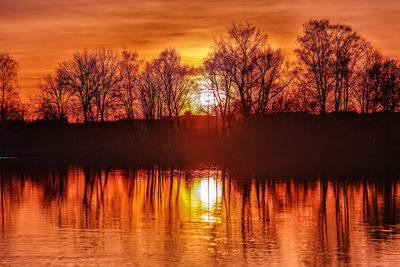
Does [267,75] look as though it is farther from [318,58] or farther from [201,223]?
[201,223]

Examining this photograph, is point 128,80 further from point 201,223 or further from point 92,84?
point 201,223

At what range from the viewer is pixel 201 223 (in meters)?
19.7

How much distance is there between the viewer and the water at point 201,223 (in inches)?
569

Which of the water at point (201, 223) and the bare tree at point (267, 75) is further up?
the bare tree at point (267, 75)

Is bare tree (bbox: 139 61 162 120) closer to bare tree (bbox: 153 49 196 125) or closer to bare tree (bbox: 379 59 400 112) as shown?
bare tree (bbox: 153 49 196 125)

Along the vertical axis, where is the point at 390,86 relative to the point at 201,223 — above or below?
above

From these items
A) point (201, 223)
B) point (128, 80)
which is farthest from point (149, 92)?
point (201, 223)

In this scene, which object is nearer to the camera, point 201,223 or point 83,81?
point 201,223

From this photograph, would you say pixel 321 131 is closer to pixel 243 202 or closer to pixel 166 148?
pixel 166 148

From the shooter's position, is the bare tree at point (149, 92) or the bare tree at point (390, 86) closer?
the bare tree at point (390, 86)

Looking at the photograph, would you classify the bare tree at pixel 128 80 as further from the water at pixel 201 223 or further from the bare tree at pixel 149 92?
the water at pixel 201 223

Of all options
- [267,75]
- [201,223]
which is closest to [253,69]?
[267,75]

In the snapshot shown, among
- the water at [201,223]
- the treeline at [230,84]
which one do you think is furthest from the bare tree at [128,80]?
the water at [201,223]

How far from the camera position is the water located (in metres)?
14.5
